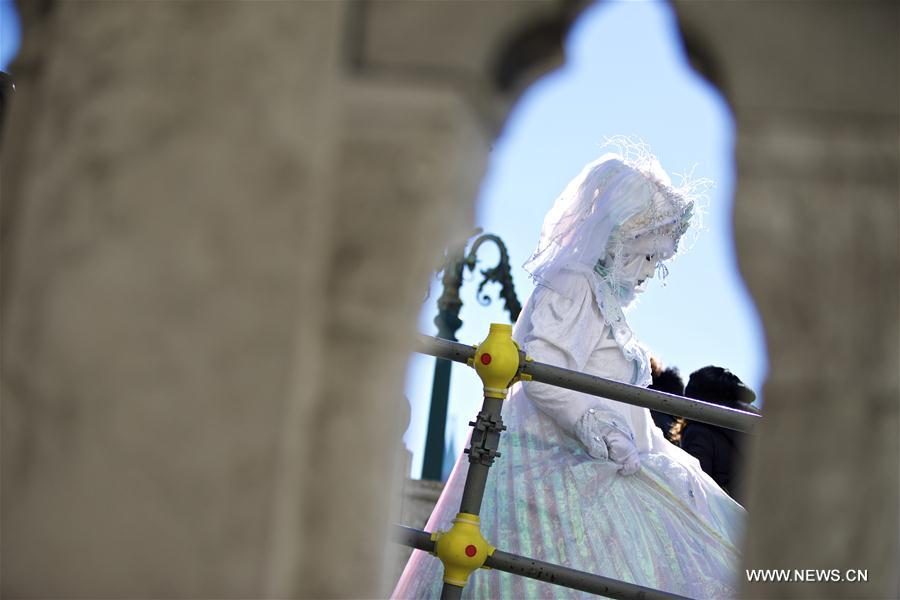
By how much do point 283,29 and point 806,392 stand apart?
628 mm

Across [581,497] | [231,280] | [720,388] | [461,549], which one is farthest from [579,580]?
[720,388]

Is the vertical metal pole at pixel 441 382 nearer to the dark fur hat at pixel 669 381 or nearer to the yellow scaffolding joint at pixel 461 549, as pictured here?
the dark fur hat at pixel 669 381

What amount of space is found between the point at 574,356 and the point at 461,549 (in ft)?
4.95

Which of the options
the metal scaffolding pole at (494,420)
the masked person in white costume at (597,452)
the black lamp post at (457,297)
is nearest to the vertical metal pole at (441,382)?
the black lamp post at (457,297)

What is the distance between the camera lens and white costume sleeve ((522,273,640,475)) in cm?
402

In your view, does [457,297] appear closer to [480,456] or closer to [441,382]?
[441,382]

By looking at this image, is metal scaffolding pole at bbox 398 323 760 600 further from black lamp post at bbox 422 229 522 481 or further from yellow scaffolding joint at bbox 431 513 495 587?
black lamp post at bbox 422 229 522 481

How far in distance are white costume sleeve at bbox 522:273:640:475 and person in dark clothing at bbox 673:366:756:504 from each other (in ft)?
1.70

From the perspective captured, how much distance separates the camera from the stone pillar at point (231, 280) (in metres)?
1.09

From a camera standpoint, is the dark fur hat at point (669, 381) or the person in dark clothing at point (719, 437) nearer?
the person in dark clothing at point (719, 437)

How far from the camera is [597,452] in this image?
4012mm

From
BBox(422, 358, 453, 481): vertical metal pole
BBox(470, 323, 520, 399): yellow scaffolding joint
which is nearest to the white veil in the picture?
BBox(470, 323, 520, 399): yellow scaffolding joint

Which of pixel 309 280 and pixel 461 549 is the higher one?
pixel 309 280

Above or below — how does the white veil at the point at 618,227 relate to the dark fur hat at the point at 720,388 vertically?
above
